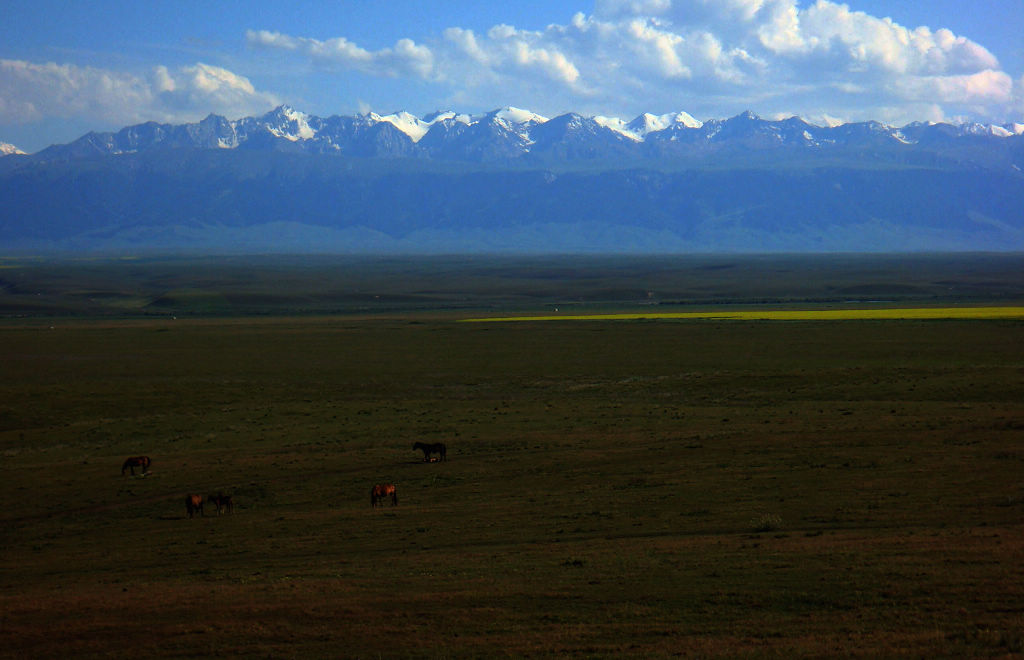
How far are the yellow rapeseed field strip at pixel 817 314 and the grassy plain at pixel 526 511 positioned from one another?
26974 millimetres

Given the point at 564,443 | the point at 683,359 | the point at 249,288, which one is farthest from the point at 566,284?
the point at 564,443

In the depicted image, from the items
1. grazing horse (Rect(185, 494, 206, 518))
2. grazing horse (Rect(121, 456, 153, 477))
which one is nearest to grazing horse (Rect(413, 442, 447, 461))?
grazing horse (Rect(185, 494, 206, 518))

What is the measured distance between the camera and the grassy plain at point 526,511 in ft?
42.3

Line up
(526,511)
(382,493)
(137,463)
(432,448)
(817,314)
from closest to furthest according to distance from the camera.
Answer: (526,511), (382,493), (137,463), (432,448), (817,314)

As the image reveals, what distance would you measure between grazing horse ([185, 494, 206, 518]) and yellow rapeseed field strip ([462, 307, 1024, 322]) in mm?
58950

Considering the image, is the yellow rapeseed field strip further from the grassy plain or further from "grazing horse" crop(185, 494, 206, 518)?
"grazing horse" crop(185, 494, 206, 518)

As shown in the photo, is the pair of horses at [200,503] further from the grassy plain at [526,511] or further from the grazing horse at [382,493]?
the grazing horse at [382,493]

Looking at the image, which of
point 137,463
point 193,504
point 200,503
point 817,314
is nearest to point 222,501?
point 200,503

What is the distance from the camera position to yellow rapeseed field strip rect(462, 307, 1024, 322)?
77.4m

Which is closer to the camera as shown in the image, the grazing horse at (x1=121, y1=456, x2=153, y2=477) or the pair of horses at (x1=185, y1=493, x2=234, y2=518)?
the pair of horses at (x1=185, y1=493, x2=234, y2=518)

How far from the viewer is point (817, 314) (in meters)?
82.5

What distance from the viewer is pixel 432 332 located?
71.2 metres

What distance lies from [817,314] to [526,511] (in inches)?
2604

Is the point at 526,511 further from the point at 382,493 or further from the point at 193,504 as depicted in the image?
→ the point at 193,504
